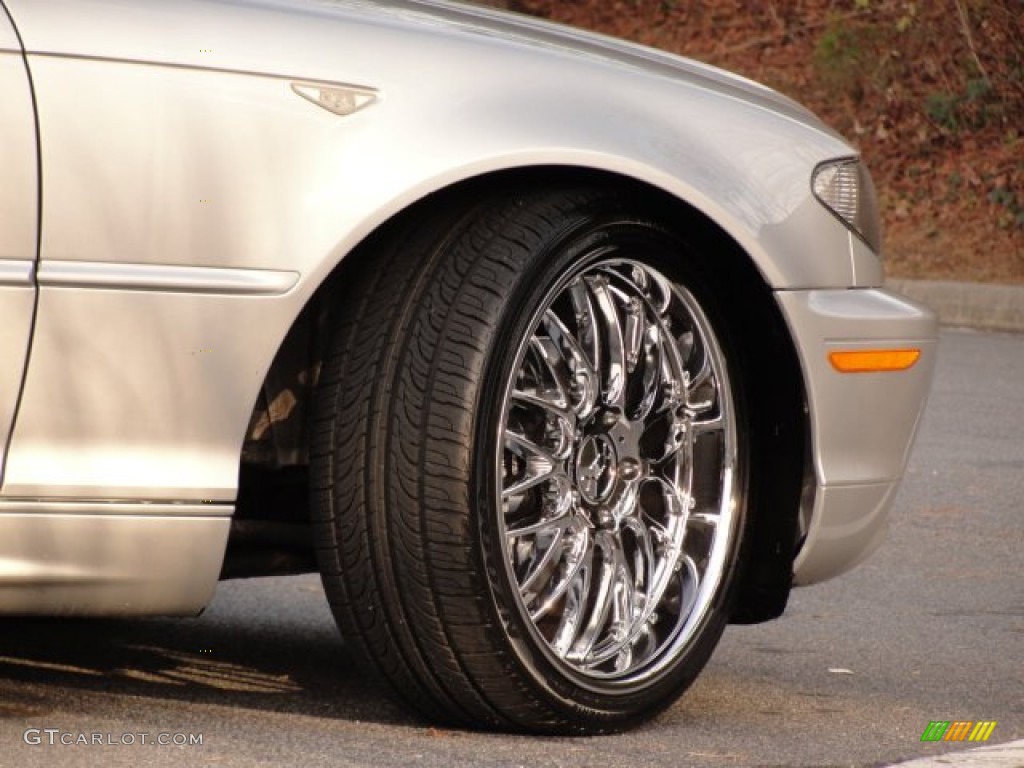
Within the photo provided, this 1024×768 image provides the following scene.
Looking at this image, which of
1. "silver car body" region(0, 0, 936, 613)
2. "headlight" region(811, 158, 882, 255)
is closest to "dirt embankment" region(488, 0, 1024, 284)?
"headlight" region(811, 158, 882, 255)

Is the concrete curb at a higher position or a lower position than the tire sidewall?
lower

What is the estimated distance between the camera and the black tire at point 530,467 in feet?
11.6

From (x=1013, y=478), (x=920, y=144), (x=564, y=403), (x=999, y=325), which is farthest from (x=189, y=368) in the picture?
(x=920, y=144)

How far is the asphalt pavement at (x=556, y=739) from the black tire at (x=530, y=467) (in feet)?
0.45

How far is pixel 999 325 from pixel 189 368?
9523mm

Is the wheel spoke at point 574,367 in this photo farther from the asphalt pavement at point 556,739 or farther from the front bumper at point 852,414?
the asphalt pavement at point 556,739

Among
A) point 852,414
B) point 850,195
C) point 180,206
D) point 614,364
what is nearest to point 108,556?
Result: point 180,206

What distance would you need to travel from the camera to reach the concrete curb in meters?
12.4

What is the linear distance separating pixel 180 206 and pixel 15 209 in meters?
0.25

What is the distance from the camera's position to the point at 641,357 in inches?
158

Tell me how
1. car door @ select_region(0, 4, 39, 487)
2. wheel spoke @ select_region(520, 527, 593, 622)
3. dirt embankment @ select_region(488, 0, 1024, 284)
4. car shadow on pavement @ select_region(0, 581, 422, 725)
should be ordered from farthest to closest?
dirt embankment @ select_region(488, 0, 1024, 284)
car shadow on pavement @ select_region(0, 581, 422, 725)
wheel spoke @ select_region(520, 527, 593, 622)
car door @ select_region(0, 4, 39, 487)

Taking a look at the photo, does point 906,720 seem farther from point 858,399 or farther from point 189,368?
point 189,368

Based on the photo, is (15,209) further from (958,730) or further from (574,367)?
(958,730)

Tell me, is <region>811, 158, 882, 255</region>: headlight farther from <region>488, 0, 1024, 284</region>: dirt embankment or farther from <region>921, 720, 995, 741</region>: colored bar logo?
<region>488, 0, 1024, 284</region>: dirt embankment
